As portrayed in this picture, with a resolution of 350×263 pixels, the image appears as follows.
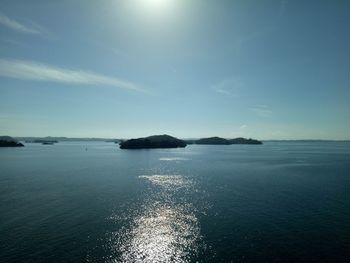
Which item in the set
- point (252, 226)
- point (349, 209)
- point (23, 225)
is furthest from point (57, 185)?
point (349, 209)

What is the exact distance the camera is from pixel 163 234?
127ft

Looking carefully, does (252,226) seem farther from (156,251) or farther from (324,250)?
(156,251)

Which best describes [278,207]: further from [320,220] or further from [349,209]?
[349,209]

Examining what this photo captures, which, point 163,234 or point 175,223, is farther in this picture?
point 175,223

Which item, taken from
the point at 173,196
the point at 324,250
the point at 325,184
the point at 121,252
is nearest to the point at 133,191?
the point at 173,196

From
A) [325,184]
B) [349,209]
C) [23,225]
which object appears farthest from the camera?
[325,184]

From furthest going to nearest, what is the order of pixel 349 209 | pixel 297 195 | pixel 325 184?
pixel 325 184 → pixel 297 195 → pixel 349 209

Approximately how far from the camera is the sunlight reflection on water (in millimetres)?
32375

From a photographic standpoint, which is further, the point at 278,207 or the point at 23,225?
the point at 278,207

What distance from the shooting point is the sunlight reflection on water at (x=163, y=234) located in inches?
1275

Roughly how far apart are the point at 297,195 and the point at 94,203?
156 ft

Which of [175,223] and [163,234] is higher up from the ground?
[175,223]

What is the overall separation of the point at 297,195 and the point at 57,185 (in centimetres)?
6520

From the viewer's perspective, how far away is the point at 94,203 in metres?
55.4
